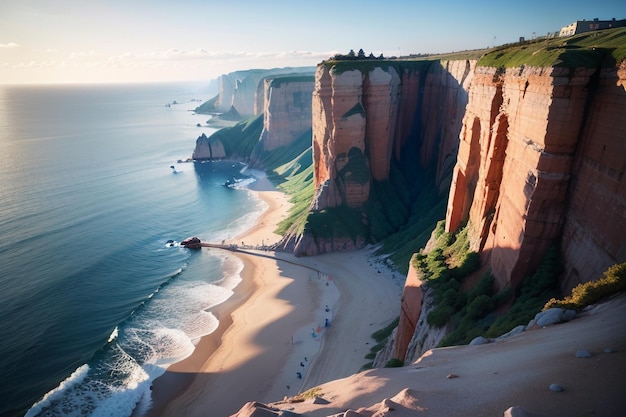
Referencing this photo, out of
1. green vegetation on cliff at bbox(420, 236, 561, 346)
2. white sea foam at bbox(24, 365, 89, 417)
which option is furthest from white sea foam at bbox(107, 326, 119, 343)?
green vegetation on cliff at bbox(420, 236, 561, 346)

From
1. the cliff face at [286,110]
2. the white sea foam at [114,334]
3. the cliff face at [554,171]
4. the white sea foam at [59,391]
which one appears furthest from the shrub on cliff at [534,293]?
the cliff face at [286,110]

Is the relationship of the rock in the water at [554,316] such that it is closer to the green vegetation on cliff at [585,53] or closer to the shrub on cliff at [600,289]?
the shrub on cliff at [600,289]

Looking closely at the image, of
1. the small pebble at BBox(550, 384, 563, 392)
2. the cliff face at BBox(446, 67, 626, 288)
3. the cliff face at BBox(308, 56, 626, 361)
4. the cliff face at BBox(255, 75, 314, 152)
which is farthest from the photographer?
the cliff face at BBox(255, 75, 314, 152)

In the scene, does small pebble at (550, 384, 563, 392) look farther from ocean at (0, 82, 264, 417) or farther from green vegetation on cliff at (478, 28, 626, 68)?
ocean at (0, 82, 264, 417)

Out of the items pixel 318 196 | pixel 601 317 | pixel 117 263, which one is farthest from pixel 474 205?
pixel 117 263

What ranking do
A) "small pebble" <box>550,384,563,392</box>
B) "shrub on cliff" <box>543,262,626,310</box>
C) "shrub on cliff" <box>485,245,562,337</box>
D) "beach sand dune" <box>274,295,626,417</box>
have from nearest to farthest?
"beach sand dune" <box>274,295,626,417</box> → "small pebble" <box>550,384,563,392</box> → "shrub on cliff" <box>543,262,626,310</box> → "shrub on cliff" <box>485,245,562,337</box>

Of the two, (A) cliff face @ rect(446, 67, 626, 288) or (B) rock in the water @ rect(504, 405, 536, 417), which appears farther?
(A) cliff face @ rect(446, 67, 626, 288)

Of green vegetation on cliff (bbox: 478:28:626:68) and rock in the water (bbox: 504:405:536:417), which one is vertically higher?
green vegetation on cliff (bbox: 478:28:626:68)
